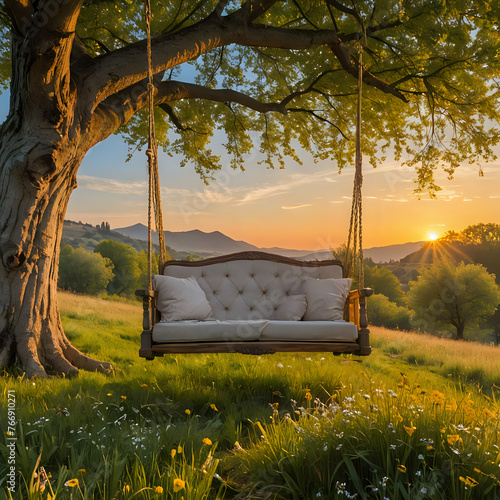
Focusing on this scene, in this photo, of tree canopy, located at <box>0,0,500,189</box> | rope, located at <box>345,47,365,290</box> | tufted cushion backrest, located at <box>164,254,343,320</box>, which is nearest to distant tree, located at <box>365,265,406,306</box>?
tree canopy, located at <box>0,0,500,189</box>

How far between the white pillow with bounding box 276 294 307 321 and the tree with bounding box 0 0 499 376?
176 centimetres

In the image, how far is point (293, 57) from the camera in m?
6.77

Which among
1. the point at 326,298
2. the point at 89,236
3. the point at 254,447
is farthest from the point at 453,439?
the point at 89,236

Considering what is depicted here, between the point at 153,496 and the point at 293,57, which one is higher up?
the point at 293,57

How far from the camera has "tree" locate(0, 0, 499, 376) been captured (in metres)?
4.00

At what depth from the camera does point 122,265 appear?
120ft

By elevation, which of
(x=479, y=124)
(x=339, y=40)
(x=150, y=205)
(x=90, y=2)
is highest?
(x=90, y=2)

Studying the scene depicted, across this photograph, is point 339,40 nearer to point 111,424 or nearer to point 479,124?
point 479,124

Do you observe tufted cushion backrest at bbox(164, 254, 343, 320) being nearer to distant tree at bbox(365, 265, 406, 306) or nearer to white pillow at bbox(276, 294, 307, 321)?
white pillow at bbox(276, 294, 307, 321)

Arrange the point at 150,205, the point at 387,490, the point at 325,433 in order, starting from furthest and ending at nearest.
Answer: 1. the point at 150,205
2. the point at 325,433
3. the point at 387,490

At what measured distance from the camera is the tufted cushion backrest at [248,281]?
444 centimetres

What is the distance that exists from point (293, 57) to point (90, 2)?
9.18 feet

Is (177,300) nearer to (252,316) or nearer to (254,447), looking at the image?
(252,316)

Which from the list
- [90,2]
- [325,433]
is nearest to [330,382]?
[325,433]
